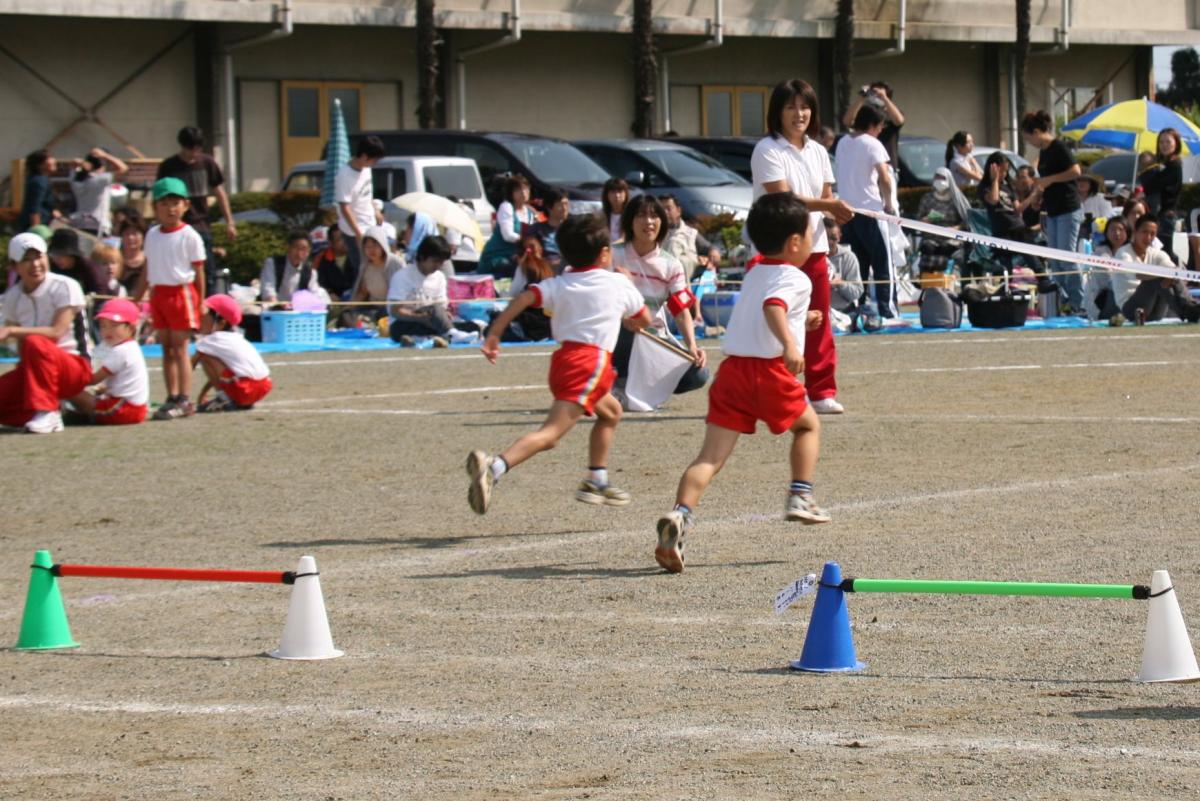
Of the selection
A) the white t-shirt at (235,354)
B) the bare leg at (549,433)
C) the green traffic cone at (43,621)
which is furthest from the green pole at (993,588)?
the white t-shirt at (235,354)

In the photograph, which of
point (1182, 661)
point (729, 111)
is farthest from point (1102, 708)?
point (729, 111)

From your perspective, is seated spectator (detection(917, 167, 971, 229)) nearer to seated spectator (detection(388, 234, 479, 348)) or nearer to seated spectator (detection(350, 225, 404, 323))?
seated spectator (detection(388, 234, 479, 348))

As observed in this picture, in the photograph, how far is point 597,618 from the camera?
6.82m

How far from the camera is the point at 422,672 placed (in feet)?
20.0

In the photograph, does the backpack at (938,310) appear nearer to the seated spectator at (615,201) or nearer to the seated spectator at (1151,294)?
the seated spectator at (1151,294)

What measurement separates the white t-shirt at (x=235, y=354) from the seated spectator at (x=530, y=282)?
4347 millimetres

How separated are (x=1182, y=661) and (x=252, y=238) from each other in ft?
72.9

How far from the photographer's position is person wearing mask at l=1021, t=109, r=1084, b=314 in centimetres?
2052

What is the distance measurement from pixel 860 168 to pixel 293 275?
298 inches

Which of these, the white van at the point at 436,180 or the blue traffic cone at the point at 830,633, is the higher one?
the white van at the point at 436,180

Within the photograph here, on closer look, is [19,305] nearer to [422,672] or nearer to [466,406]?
[466,406]

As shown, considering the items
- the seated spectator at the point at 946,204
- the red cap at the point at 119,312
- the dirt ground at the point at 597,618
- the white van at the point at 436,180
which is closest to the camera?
the dirt ground at the point at 597,618

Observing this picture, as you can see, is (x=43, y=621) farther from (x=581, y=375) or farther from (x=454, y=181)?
(x=454, y=181)

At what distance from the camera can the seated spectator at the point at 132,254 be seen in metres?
20.1
